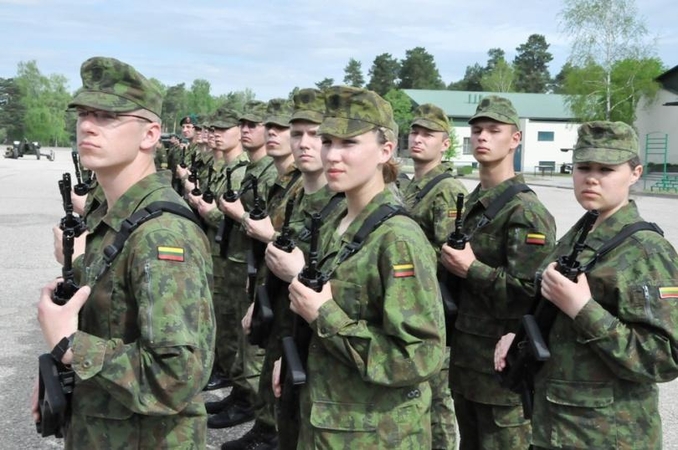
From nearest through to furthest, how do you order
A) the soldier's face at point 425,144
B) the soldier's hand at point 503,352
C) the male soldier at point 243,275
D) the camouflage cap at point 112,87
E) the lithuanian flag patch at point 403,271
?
the camouflage cap at point 112,87 < the lithuanian flag patch at point 403,271 < the soldier's hand at point 503,352 < the male soldier at point 243,275 < the soldier's face at point 425,144

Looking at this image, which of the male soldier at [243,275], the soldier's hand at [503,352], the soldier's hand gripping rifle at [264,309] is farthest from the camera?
the male soldier at [243,275]

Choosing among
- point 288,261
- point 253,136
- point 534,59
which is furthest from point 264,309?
point 534,59

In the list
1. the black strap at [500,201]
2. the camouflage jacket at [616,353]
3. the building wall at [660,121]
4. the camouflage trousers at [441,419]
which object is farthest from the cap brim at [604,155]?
the building wall at [660,121]

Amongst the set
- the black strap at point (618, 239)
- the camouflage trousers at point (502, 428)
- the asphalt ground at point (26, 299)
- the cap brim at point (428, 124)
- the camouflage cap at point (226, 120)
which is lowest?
the asphalt ground at point (26, 299)

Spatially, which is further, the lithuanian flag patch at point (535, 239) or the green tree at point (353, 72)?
the green tree at point (353, 72)

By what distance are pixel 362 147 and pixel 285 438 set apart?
5.08 feet

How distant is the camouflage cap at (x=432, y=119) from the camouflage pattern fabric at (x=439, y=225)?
0.39 metres

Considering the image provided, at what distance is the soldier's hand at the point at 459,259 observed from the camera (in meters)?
3.81

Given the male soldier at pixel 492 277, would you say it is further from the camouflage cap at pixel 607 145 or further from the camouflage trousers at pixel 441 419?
the camouflage cap at pixel 607 145

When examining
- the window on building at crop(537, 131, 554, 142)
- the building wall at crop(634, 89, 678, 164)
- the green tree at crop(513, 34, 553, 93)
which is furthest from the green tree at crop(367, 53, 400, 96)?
the building wall at crop(634, 89, 678, 164)

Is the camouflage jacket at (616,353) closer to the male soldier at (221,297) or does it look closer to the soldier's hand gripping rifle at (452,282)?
the soldier's hand gripping rifle at (452,282)

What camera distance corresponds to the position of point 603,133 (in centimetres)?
323

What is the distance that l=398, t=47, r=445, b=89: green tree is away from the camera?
105188 millimetres

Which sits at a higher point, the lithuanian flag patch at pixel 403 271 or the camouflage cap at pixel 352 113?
the camouflage cap at pixel 352 113
